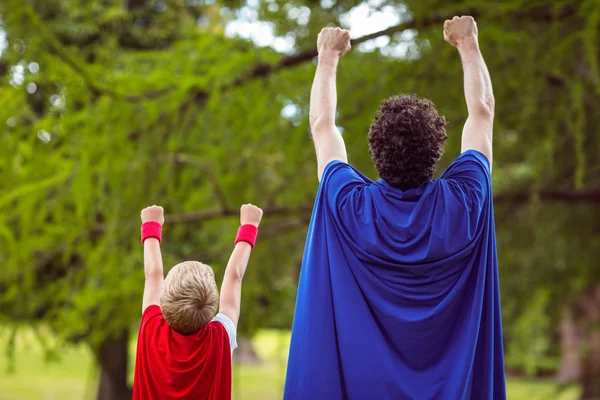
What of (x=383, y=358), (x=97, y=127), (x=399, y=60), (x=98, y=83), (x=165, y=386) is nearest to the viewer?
(x=383, y=358)

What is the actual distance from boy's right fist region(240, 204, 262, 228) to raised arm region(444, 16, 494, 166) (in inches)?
27.4

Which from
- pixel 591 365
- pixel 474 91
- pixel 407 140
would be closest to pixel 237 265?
pixel 407 140

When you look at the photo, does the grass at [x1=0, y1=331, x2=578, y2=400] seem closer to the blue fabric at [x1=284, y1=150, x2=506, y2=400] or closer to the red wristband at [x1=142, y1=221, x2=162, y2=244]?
the red wristband at [x1=142, y1=221, x2=162, y2=244]

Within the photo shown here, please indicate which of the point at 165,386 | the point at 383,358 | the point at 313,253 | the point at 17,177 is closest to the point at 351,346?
→ the point at 383,358

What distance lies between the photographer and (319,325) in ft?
6.69

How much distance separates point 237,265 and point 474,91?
89cm

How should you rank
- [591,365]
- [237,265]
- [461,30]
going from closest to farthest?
[461,30] < [237,265] < [591,365]

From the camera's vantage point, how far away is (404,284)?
202 centimetres

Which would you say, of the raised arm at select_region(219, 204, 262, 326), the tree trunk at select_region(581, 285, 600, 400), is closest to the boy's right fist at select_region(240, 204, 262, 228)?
the raised arm at select_region(219, 204, 262, 326)

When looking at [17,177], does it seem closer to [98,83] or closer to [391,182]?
[98,83]

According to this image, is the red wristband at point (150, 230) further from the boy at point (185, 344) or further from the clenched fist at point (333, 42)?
the clenched fist at point (333, 42)

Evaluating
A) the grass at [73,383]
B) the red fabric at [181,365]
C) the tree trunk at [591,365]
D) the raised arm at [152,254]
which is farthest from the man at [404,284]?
the grass at [73,383]

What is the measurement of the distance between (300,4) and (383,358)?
355 cm

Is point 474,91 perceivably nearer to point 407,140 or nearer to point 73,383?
point 407,140
